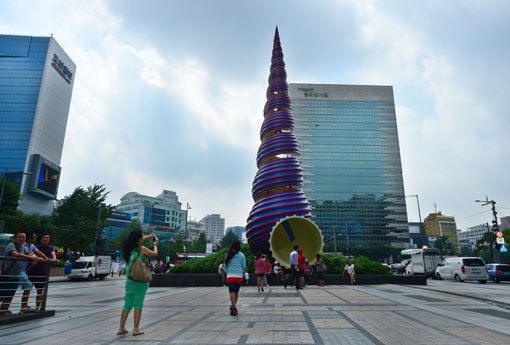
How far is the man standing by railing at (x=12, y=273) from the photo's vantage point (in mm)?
6129

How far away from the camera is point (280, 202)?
693 inches

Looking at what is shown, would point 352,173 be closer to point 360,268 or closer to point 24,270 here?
point 360,268

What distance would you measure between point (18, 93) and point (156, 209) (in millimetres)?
55667

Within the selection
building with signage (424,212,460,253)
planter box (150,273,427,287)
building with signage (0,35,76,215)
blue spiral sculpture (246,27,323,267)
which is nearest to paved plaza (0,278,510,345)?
planter box (150,273,427,287)

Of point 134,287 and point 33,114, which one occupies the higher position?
point 33,114

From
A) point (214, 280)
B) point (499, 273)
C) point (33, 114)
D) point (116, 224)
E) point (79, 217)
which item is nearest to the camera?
point (214, 280)

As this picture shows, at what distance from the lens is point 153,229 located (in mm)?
96500

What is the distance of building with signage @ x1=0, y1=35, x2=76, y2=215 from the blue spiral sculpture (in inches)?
2435

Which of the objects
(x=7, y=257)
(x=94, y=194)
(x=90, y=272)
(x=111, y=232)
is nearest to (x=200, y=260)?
(x=90, y=272)

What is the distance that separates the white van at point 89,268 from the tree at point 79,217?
4.59 meters

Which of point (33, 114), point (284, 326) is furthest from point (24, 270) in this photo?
point (33, 114)

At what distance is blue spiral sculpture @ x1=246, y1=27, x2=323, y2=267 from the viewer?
1755 centimetres

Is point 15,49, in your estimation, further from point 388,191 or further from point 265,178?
point 388,191

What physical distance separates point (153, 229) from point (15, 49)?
59.2 meters
